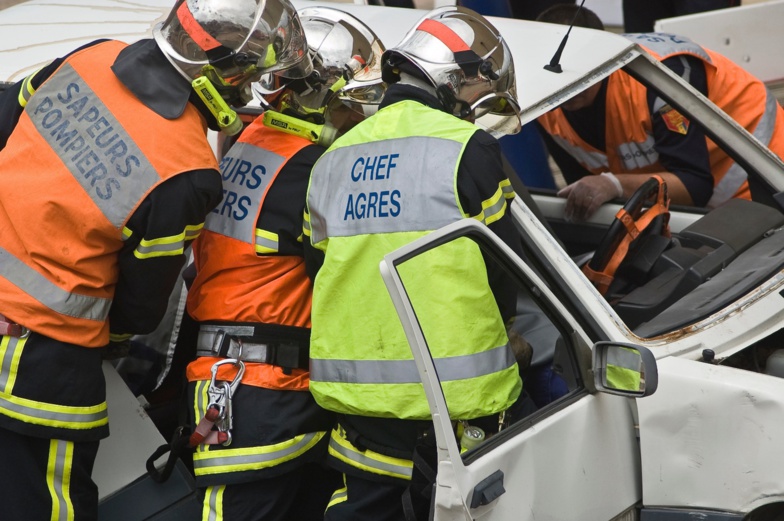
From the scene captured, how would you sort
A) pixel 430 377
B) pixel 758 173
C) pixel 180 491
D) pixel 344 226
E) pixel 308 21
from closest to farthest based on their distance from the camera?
1. pixel 430 377
2. pixel 344 226
3. pixel 180 491
4. pixel 308 21
5. pixel 758 173

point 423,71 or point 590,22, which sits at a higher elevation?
point 423,71

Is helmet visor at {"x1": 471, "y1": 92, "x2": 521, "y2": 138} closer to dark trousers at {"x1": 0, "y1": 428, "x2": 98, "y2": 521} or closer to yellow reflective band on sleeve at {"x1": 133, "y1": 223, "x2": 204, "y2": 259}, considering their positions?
yellow reflective band on sleeve at {"x1": 133, "y1": 223, "x2": 204, "y2": 259}

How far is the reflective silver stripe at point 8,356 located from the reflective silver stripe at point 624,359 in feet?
5.01

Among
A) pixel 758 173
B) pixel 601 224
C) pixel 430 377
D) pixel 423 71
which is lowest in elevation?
pixel 601 224

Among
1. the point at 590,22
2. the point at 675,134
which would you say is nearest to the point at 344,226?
the point at 675,134

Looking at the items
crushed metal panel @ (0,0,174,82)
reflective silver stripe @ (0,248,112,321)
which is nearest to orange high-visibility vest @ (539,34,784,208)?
crushed metal panel @ (0,0,174,82)

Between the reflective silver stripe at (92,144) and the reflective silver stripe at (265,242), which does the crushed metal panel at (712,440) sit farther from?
the reflective silver stripe at (92,144)

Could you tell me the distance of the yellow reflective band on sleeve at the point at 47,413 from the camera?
2.69 metres

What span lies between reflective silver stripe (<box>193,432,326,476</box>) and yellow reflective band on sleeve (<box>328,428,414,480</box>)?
0.59 ft

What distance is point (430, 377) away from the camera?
85.7 inches

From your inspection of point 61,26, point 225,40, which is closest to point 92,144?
point 225,40

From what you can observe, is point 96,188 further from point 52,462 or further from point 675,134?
point 675,134

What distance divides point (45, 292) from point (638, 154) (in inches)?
110

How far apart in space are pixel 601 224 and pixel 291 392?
1.81m
